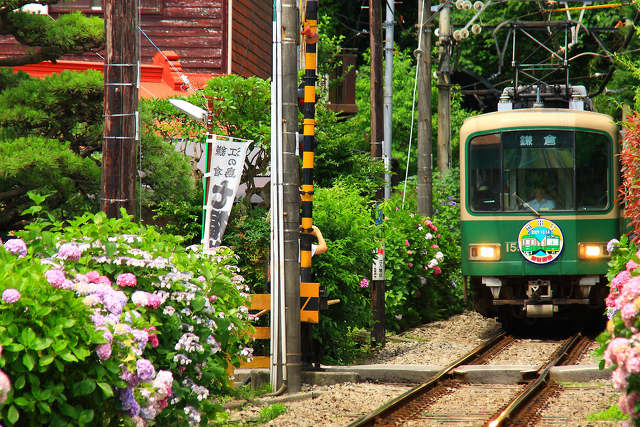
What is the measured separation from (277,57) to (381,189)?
18.2ft

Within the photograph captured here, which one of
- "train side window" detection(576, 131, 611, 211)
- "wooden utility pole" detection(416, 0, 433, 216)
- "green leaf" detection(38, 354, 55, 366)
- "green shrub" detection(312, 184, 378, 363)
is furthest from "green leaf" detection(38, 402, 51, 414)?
"wooden utility pole" detection(416, 0, 433, 216)

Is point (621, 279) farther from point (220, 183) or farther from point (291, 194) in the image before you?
point (220, 183)

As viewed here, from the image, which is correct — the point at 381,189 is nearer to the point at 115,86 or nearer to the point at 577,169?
the point at 577,169

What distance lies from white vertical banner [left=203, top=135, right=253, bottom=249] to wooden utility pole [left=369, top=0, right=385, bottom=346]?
3.55m

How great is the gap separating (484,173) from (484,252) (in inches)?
46.5

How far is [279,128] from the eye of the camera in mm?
10172

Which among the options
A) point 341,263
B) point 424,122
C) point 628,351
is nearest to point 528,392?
point 341,263

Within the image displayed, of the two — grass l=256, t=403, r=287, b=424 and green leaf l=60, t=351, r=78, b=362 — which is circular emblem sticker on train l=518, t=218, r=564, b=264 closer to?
grass l=256, t=403, r=287, b=424

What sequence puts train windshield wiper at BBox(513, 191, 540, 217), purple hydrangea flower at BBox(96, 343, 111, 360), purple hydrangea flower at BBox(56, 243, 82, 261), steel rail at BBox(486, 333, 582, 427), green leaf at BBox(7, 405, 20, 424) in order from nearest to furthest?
green leaf at BBox(7, 405, 20, 424) → purple hydrangea flower at BBox(96, 343, 111, 360) → purple hydrangea flower at BBox(56, 243, 82, 261) → steel rail at BBox(486, 333, 582, 427) → train windshield wiper at BBox(513, 191, 540, 217)

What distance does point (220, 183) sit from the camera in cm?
1138

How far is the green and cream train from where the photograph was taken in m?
14.0

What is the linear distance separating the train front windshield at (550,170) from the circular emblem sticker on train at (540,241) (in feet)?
0.77

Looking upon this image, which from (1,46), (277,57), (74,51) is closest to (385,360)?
(277,57)

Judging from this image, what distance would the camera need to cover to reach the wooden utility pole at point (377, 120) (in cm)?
1409
